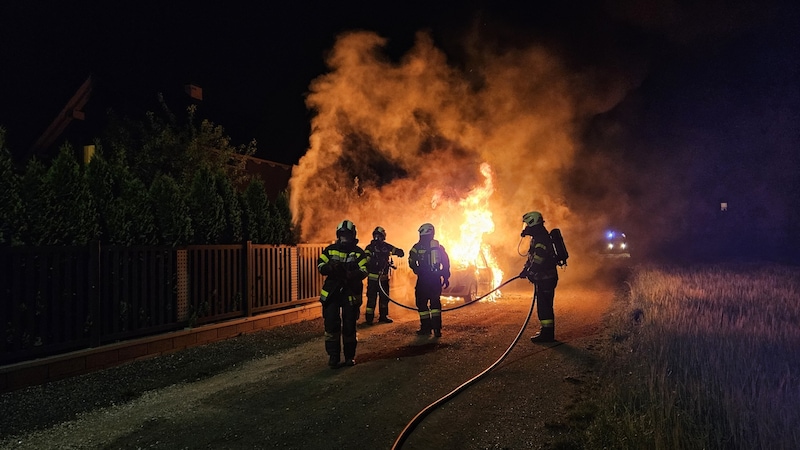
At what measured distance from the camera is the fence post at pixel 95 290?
21.1ft

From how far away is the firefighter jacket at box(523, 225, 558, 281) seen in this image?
7980mm

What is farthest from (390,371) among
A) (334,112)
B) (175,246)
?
(334,112)

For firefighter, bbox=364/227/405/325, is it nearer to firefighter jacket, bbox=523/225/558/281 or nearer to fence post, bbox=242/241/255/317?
fence post, bbox=242/241/255/317

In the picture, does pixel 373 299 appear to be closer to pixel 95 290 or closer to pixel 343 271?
pixel 343 271

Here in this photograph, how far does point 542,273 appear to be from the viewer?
7.96 meters

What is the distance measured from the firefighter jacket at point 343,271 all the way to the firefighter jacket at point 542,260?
3.17m

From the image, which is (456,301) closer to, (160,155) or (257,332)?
(257,332)

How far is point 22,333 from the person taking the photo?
574cm

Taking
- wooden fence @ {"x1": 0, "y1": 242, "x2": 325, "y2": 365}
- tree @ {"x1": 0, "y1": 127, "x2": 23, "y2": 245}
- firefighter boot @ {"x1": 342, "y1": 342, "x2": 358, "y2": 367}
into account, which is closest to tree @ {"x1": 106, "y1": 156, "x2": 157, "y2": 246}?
wooden fence @ {"x1": 0, "y1": 242, "x2": 325, "y2": 365}

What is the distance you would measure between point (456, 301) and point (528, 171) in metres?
8.71

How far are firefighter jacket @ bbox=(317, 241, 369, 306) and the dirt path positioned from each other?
102 centimetres

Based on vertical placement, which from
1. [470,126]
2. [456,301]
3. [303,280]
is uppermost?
[470,126]

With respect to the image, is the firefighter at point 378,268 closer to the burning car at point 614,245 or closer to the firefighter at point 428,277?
the firefighter at point 428,277

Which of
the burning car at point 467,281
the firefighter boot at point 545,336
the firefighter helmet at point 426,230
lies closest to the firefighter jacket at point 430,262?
the firefighter helmet at point 426,230
